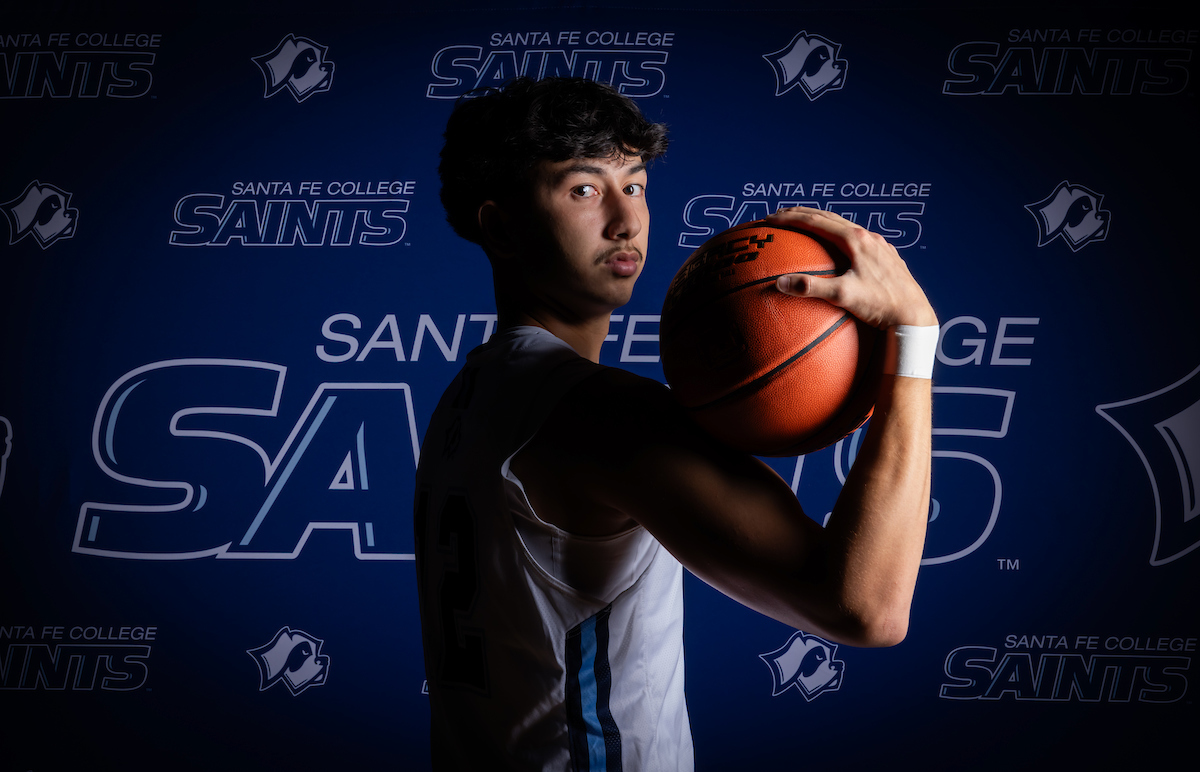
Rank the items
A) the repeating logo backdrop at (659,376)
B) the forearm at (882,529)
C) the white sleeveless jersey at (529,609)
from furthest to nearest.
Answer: the repeating logo backdrop at (659,376), the white sleeveless jersey at (529,609), the forearm at (882,529)

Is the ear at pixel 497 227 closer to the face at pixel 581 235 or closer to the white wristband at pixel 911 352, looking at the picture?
the face at pixel 581 235

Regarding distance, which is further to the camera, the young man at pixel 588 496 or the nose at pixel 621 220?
the nose at pixel 621 220

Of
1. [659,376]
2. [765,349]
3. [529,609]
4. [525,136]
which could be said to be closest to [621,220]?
[525,136]

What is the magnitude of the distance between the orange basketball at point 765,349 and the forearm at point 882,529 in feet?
0.29

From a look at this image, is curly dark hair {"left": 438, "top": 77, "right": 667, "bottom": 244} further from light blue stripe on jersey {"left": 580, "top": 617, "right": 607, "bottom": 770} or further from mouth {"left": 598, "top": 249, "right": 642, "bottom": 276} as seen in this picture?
light blue stripe on jersey {"left": 580, "top": 617, "right": 607, "bottom": 770}

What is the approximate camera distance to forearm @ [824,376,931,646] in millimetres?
617

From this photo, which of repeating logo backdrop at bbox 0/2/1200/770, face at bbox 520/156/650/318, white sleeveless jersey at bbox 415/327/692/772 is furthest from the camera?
repeating logo backdrop at bbox 0/2/1200/770

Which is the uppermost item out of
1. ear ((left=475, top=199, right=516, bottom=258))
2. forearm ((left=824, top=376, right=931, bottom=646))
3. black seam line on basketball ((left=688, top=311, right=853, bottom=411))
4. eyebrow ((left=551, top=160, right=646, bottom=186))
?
eyebrow ((left=551, top=160, right=646, bottom=186))

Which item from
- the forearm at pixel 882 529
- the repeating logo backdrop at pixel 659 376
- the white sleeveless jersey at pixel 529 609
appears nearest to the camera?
the forearm at pixel 882 529

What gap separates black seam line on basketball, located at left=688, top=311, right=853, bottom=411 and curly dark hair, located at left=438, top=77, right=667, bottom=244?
14.4 inches

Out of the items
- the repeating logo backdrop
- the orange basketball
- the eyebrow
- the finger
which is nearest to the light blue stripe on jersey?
the orange basketball

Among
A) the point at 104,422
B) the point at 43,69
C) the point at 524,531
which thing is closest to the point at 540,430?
the point at 524,531

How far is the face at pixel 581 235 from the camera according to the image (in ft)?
2.95

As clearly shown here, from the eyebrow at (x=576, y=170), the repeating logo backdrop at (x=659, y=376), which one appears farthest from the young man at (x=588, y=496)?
the repeating logo backdrop at (x=659, y=376)
